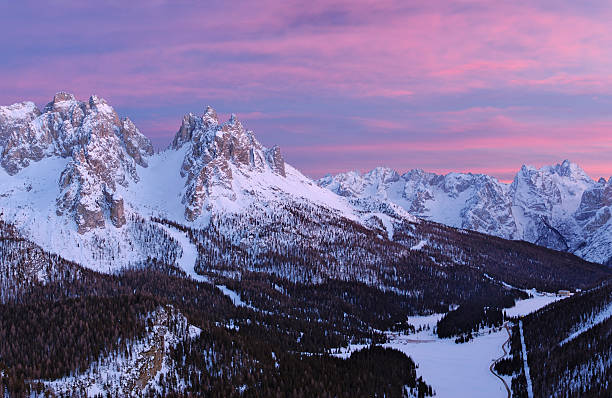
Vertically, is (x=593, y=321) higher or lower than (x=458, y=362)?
higher

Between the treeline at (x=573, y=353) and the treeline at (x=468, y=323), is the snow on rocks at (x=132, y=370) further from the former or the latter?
the treeline at (x=468, y=323)

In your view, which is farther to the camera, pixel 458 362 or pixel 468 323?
pixel 468 323

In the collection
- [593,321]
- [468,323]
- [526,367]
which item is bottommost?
[526,367]

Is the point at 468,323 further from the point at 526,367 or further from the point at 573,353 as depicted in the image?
the point at 573,353

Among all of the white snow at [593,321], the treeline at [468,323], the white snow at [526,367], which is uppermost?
the treeline at [468,323]

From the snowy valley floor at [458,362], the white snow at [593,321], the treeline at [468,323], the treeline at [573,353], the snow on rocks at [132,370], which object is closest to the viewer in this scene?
the treeline at [573,353]

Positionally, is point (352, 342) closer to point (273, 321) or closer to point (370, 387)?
point (273, 321)

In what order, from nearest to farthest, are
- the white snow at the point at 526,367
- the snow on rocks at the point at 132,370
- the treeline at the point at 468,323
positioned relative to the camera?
the snow on rocks at the point at 132,370 → the white snow at the point at 526,367 → the treeline at the point at 468,323

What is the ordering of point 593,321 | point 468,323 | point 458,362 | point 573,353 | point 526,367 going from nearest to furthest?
point 573,353 < point 526,367 < point 593,321 < point 458,362 < point 468,323

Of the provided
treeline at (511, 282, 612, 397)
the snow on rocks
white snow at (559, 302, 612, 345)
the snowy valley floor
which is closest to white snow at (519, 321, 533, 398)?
treeline at (511, 282, 612, 397)

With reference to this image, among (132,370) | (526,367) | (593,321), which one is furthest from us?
(593,321)

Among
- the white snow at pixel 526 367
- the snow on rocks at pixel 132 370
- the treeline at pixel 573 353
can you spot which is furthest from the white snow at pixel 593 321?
the snow on rocks at pixel 132 370

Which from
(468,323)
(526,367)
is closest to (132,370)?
(526,367)

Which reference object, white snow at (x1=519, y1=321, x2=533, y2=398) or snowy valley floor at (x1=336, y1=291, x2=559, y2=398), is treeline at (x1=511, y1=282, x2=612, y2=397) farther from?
snowy valley floor at (x1=336, y1=291, x2=559, y2=398)
